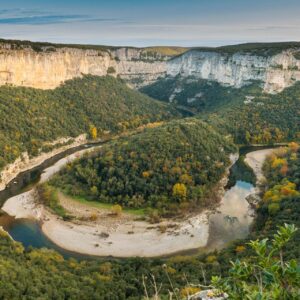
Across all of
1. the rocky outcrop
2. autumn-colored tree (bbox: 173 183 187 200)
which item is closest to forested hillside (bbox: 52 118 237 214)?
autumn-colored tree (bbox: 173 183 187 200)

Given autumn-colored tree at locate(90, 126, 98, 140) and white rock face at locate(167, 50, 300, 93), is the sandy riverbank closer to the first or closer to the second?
autumn-colored tree at locate(90, 126, 98, 140)

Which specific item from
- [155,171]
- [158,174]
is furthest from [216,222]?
[155,171]

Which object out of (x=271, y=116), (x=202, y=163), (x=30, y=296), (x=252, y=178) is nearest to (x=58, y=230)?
(x=30, y=296)

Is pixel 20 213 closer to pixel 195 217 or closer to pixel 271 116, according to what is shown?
pixel 195 217

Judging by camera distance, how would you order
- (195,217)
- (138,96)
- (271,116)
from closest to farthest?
(195,217)
(271,116)
(138,96)

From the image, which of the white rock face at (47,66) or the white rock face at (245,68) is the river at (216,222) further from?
the white rock face at (245,68)

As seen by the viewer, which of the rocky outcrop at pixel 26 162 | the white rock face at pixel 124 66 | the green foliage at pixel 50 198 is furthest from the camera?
the white rock face at pixel 124 66

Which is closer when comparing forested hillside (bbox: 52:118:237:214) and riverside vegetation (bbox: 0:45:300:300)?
riverside vegetation (bbox: 0:45:300:300)

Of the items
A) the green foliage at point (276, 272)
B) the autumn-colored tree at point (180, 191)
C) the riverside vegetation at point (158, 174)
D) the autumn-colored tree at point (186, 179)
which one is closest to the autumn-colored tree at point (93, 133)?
the riverside vegetation at point (158, 174)
